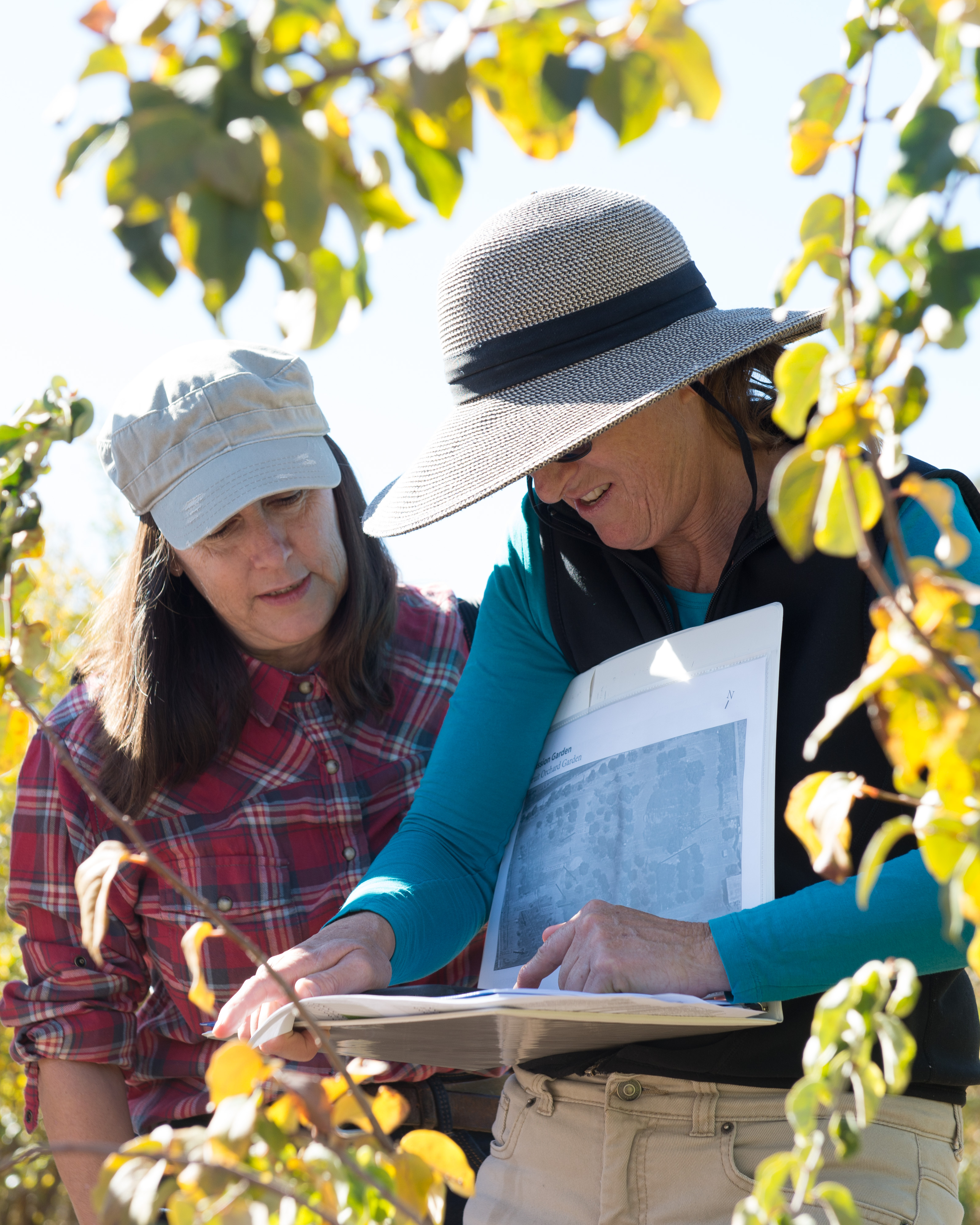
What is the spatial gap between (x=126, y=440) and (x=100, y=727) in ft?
1.86

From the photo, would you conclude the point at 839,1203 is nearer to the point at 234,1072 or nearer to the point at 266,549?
the point at 234,1072

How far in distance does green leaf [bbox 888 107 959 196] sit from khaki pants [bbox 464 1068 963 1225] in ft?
3.45

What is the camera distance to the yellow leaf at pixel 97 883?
0.92 m

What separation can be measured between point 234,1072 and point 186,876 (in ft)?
4.91

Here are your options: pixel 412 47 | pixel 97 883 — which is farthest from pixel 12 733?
pixel 412 47

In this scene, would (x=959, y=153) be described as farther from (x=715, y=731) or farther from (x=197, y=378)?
(x=197, y=378)

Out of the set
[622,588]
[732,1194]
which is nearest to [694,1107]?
[732,1194]

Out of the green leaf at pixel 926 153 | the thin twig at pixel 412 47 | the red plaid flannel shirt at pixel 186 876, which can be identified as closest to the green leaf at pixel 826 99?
the green leaf at pixel 926 153

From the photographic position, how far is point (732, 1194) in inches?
56.9

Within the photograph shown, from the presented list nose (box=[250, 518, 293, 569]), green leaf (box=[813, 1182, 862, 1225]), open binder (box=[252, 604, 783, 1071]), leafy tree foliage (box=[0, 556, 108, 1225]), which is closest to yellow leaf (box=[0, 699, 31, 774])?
open binder (box=[252, 604, 783, 1071])

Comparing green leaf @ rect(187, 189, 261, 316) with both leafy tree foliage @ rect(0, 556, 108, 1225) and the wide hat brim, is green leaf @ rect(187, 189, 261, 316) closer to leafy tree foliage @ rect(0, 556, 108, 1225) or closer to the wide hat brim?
the wide hat brim

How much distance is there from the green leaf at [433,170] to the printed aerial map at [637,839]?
945 millimetres

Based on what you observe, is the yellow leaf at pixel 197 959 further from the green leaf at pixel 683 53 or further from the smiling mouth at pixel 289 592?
the smiling mouth at pixel 289 592

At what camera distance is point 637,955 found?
1379 mm
